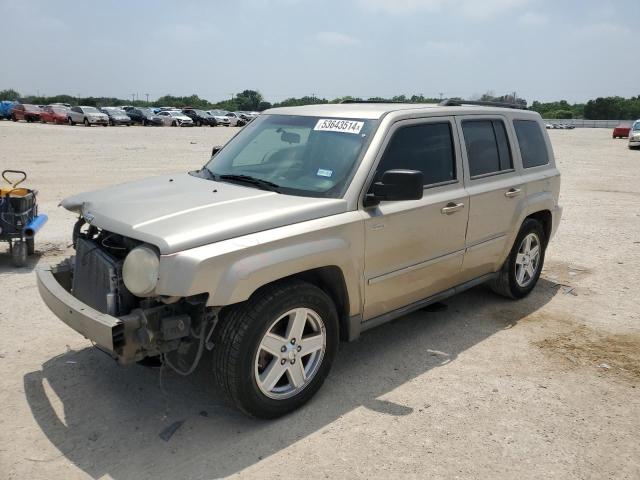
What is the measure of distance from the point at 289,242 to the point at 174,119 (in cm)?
4374

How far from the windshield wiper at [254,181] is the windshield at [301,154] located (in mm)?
35

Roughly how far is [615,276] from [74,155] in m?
16.6

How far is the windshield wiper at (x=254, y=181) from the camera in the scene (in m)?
4.02

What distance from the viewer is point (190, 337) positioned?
3326 mm

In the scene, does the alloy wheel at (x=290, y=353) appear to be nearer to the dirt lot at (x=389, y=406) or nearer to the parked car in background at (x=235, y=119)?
the dirt lot at (x=389, y=406)

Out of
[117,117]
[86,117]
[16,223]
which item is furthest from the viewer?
[117,117]

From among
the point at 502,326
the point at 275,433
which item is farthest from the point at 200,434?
the point at 502,326

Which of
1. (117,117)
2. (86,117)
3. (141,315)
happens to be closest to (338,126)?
(141,315)

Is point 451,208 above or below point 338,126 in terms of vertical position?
below

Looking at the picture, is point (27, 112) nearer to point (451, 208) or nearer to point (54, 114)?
point (54, 114)

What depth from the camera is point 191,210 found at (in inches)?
138

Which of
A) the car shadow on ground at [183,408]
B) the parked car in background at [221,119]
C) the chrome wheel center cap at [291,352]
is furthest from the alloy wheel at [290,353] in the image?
the parked car in background at [221,119]

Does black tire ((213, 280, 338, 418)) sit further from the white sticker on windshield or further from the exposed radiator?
the white sticker on windshield

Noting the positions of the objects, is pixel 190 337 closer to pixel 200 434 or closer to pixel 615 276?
pixel 200 434
